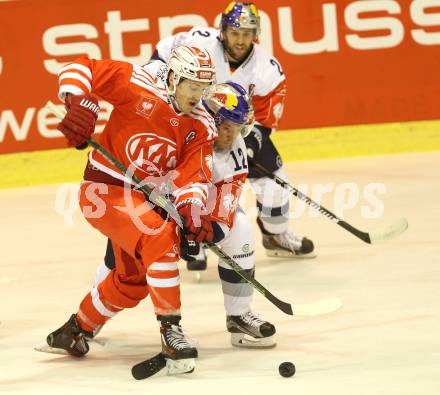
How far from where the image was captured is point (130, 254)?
13.0 feet

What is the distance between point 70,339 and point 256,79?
1960 mm

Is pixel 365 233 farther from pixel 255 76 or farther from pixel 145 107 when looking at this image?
pixel 145 107

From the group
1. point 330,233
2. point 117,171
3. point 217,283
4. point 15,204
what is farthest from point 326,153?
point 117,171

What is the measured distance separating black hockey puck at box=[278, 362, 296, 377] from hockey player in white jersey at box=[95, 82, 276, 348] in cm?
40

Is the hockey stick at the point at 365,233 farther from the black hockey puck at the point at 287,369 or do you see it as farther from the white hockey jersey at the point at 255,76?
the black hockey puck at the point at 287,369

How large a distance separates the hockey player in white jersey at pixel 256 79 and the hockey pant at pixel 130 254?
1.32 meters

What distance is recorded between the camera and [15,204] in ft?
23.4

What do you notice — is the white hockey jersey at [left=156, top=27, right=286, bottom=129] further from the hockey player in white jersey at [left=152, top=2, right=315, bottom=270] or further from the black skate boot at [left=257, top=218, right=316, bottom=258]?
the black skate boot at [left=257, top=218, right=316, bottom=258]

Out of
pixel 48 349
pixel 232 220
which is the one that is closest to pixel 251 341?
pixel 232 220

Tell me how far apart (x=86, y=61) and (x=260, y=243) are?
→ 230cm

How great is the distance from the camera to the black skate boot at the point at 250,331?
4234mm

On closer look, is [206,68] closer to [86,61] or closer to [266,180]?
[86,61]

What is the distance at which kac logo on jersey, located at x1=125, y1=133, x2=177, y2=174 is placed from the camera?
4066mm

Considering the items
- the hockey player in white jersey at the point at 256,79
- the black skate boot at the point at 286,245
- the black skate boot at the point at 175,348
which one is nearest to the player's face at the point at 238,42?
the hockey player in white jersey at the point at 256,79
